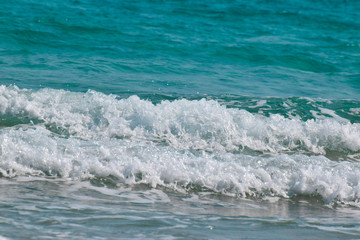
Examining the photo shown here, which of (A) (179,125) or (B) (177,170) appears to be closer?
(B) (177,170)

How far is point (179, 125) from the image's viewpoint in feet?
21.4

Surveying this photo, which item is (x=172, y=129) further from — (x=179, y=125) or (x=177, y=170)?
(x=177, y=170)

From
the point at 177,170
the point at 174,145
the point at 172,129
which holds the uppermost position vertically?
the point at 172,129

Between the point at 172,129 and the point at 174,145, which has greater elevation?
the point at 172,129

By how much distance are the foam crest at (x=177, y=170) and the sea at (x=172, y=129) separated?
1 cm

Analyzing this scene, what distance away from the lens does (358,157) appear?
6297 millimetres

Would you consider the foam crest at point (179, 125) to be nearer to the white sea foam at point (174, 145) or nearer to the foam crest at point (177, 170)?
the white sea foam at point (174, 145)

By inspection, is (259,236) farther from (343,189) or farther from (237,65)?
(237,65)

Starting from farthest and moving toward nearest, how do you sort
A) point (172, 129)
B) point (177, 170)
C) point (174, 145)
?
point (172, 129) → point (174, 145) → point (177, 170)

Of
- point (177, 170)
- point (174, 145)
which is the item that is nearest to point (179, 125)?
point (174, 145)

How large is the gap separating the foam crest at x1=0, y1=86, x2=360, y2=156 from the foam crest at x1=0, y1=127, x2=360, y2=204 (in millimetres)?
979

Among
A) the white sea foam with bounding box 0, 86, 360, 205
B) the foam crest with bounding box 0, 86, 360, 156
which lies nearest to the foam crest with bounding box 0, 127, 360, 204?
the white sea foam with bounding box 0, 86, 360, 205

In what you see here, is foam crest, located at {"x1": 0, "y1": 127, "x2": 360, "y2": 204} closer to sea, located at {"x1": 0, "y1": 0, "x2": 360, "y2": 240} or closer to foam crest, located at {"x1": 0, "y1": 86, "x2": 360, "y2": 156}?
sea, located at {"x1": 0, "y1": 0, "x2": 360, "y2": 240}

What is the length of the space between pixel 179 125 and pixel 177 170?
5.57 ft
